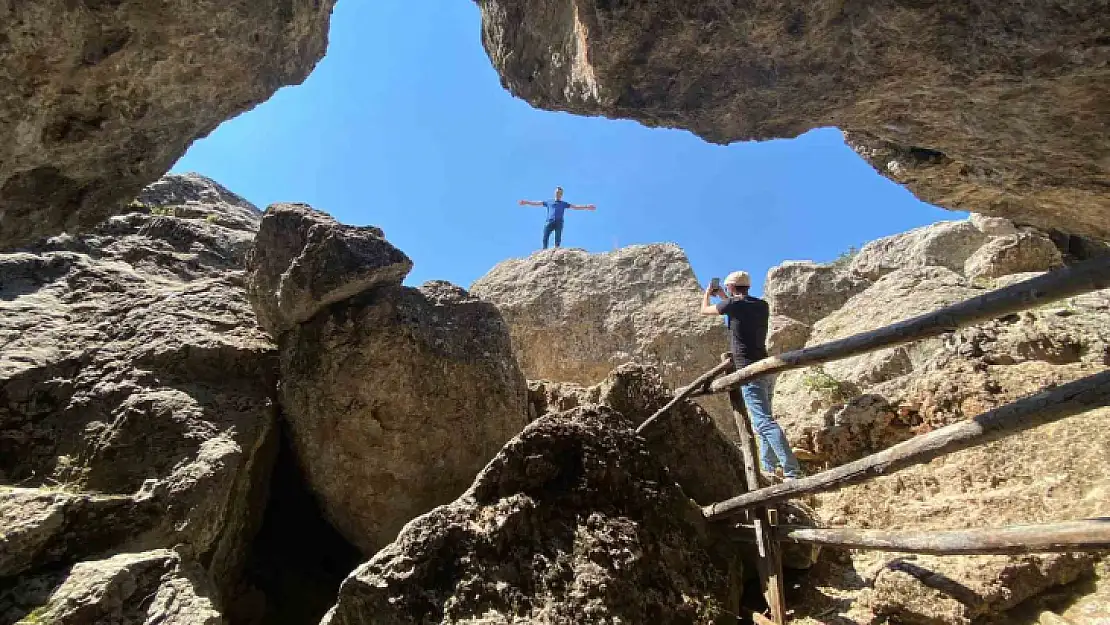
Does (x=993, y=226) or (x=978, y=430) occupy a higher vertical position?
(x=993, y=226)

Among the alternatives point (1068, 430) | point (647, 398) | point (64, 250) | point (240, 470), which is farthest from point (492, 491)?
point (64, 250)

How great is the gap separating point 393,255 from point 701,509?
4.27 metres

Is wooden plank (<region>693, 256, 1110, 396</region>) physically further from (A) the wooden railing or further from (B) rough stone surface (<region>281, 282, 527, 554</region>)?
(B) rough stone surface (<region>281, 282, 527, 554</region>)

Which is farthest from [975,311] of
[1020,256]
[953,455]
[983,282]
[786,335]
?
[1020,256]

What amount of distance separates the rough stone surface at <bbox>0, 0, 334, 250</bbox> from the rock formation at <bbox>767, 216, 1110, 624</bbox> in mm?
6660

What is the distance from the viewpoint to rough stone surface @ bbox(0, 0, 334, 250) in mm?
4438

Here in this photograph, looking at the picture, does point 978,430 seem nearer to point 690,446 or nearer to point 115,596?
point 690,446

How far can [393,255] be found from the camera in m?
7.11

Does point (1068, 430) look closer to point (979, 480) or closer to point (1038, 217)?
point (979, 480)

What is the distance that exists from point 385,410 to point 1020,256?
12.0 meters

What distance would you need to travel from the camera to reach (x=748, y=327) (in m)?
6.95

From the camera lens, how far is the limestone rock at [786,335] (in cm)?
1257

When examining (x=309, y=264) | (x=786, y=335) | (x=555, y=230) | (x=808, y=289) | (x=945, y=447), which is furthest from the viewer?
(x=555, y=230)

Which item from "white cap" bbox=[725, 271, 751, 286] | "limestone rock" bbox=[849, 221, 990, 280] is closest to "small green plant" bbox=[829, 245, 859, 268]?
"limestone rock" bbox=[849, 221, 990, 280]
